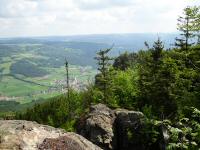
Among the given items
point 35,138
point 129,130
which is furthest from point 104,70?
point 35,138

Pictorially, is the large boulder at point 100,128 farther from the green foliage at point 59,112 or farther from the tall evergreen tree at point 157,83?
the green foliage at point 59,112

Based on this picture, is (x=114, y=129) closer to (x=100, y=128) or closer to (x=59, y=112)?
(x=100, y=128)

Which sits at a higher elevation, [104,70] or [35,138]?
[35,138]

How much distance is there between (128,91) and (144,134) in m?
20.6

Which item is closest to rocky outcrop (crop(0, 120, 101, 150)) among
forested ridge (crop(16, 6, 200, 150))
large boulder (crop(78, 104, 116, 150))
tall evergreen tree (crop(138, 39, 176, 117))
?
forested ridge (crop(16, 6, 200, 150))

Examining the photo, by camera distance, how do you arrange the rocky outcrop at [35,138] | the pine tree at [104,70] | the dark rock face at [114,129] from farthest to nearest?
the pine tree at [104,70] < the dark rock face at [114,129] < the rocky outcrop at [35,138]

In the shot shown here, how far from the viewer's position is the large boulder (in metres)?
41.8

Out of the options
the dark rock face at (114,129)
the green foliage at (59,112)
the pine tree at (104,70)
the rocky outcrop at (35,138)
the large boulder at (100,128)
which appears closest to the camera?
the rocky outcrop at (35,138)

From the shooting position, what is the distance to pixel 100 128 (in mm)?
42344

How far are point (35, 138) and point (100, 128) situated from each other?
27169mm

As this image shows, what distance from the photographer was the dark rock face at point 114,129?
42.0m

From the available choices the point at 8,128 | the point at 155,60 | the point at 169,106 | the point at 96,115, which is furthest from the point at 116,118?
the point at 8,128

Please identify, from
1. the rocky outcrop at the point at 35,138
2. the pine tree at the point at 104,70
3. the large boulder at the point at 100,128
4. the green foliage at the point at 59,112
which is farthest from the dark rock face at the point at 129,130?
the green foliage at the point at 59,112

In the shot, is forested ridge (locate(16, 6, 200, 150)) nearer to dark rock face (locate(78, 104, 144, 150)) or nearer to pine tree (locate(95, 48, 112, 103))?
pine tree (locate(95, 48, 112, 103))
